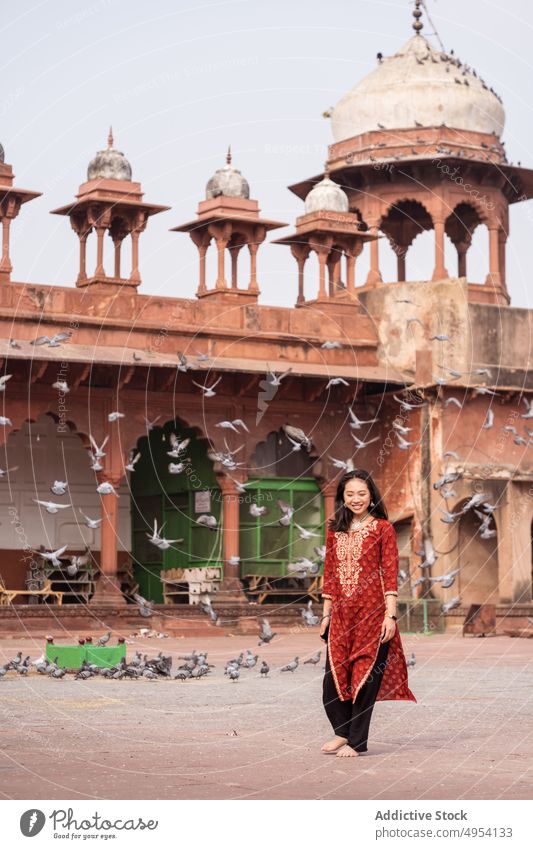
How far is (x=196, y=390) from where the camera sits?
88.0 ft

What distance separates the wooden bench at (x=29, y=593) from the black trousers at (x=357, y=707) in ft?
50.8

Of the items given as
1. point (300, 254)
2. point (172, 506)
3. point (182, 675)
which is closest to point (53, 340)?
point (172, 506)

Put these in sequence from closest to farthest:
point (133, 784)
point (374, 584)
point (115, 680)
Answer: point (133, 784)
point (374, 584)
point (115, 680)

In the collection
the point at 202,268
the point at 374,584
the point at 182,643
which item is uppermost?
the point at 202,268

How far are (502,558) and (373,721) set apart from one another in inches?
675

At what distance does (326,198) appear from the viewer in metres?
29.5

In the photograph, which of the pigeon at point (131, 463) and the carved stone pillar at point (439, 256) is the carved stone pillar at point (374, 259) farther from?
the pigeon at point (131, 463)

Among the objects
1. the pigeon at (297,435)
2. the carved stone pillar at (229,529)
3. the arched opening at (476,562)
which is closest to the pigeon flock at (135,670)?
the pigeon at (297,435)

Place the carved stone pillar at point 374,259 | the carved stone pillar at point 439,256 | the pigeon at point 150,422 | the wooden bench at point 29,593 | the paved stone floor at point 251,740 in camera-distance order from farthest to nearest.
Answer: the carved stone pillar at point 374,259, the carved stone pillar at point 439,256, the pigeon at point 150,422, the wooden bench at point 29,593, the paved stone floor at point 251,740

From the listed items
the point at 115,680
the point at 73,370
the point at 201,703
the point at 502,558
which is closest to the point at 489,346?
the point at 502,558

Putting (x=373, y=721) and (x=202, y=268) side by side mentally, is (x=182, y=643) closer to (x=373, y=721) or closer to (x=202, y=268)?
(x=202, y=268)

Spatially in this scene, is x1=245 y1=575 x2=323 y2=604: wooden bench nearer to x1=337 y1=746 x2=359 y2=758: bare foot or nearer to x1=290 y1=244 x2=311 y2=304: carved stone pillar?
x1=290 y1=244 x2=311 y2=304: carved stone pillar

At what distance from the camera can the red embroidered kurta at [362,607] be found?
8.62 m

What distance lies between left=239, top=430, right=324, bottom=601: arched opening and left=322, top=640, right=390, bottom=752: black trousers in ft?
59.8
